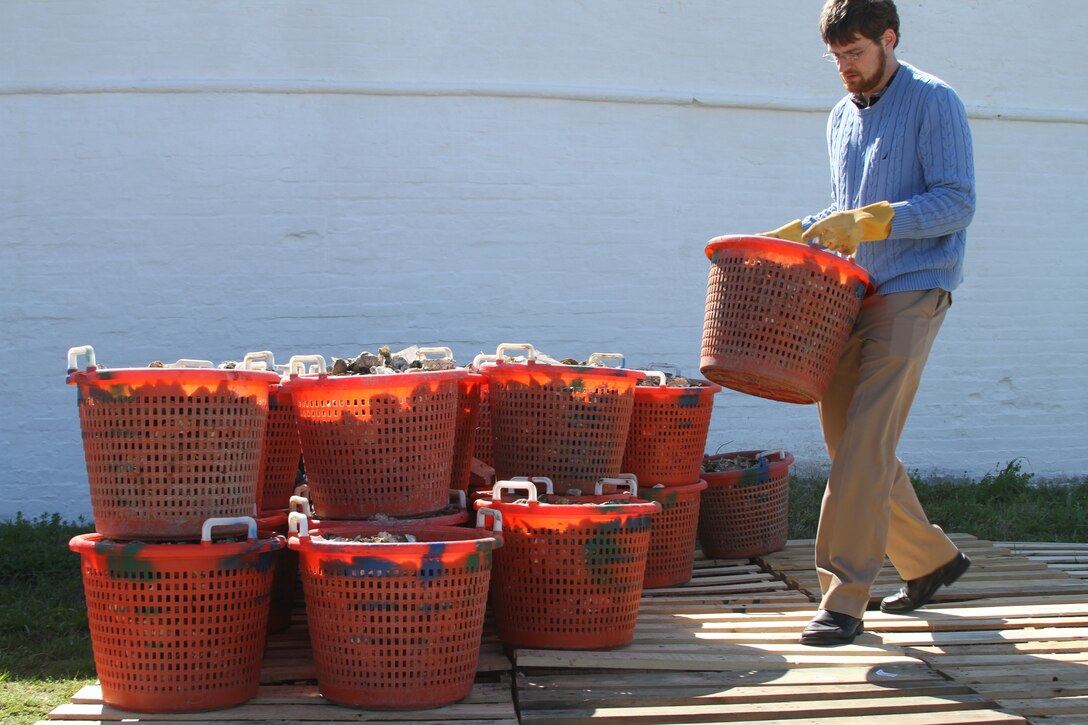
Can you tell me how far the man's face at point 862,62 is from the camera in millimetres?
4117

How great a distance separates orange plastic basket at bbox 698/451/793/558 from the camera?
18.9 ft

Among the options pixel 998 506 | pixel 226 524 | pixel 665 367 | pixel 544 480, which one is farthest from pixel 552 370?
pixel 998 506

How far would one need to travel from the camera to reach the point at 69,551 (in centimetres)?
615

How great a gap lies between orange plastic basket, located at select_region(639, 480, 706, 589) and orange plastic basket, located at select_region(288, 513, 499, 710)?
5.60 feet

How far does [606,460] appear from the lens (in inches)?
183

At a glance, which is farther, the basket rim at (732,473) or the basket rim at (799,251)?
the basket rim at (732,473)

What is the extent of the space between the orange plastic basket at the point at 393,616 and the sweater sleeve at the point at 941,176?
188 centimetres

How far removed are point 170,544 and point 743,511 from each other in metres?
3.18

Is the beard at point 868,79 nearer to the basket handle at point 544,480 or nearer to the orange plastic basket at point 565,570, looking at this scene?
the orange plastic basket at point 565,570

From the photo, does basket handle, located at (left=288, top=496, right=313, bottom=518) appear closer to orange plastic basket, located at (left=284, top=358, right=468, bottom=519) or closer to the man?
orange plastic basket, located at (left=284, top=358, right=468, bottom=519)

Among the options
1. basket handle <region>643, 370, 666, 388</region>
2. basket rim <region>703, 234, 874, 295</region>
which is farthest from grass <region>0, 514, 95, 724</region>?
basket rim <region>703, 234, 874, 295</region>

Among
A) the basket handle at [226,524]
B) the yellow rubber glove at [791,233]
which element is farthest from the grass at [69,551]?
the yellow rubber glove at [791,233]

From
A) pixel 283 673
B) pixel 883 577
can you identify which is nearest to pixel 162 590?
pixel 283 673

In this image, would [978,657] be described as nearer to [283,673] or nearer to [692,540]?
[692,540]
